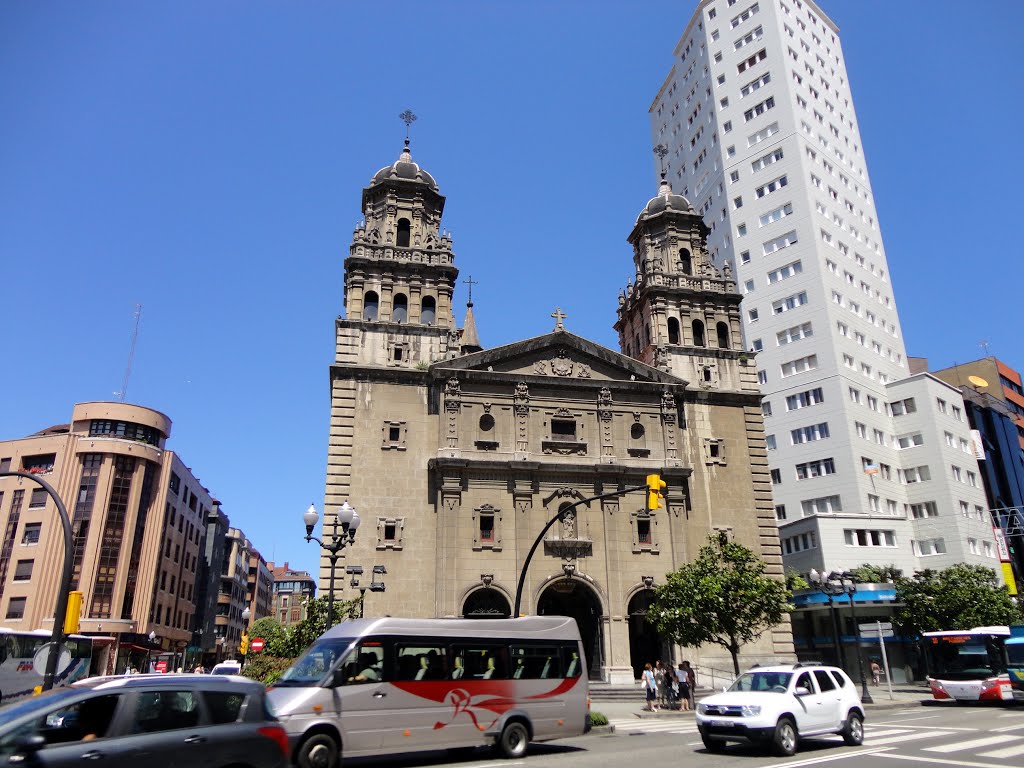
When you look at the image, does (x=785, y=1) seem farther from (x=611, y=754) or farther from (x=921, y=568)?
(x=611, y=754)

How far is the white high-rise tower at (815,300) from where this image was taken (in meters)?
54.4

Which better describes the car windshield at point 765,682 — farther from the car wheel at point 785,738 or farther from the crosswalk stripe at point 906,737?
the crosswalk stripe at point 906,737

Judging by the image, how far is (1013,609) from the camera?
140 feet

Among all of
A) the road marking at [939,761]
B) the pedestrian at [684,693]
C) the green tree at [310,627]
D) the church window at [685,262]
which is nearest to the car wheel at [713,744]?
the road marking at [939,761]

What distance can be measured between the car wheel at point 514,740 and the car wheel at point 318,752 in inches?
150

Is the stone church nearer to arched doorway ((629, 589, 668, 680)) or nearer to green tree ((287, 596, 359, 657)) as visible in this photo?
arched doorway ((629, 589, 668, 680))

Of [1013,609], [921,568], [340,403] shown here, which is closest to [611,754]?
[340,403]

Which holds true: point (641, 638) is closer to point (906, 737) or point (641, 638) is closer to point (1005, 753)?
point (906, 737)

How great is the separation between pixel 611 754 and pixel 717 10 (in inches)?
3079

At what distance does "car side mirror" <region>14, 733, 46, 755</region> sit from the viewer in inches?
310

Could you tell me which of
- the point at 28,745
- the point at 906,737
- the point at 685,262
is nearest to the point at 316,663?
the point at 28,745

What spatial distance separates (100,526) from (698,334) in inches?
1673

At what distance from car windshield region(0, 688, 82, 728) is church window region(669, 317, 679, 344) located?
3850 cm

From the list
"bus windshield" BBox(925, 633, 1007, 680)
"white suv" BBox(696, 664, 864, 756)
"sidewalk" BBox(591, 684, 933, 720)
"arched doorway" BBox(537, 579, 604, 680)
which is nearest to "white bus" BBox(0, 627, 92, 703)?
"sidewalk" BBox(591, 684, 933, 720)
